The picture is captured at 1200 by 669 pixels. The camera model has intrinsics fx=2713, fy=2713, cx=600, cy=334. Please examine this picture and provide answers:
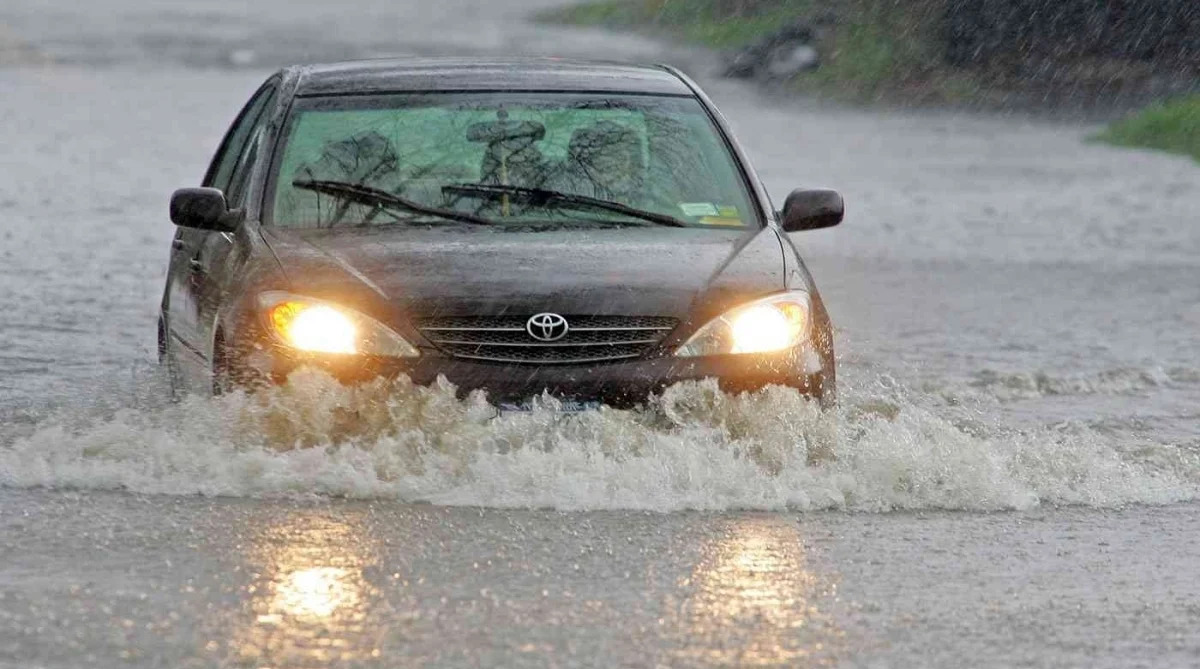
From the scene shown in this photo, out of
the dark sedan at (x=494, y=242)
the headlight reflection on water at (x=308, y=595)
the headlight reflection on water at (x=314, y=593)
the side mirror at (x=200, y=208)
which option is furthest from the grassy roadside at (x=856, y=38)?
the headlight reflection on water at (x=314, y=593)

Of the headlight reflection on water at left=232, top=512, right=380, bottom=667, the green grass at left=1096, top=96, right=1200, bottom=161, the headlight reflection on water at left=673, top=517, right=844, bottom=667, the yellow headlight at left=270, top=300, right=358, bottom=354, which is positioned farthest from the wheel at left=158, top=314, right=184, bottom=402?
the green grass at left=1096, top=96, right=1200, bottom=161

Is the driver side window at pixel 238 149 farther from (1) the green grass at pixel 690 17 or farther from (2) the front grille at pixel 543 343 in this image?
(1) the green grass at pixel 690 17

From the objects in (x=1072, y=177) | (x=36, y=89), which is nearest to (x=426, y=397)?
(x=1072, y=177)

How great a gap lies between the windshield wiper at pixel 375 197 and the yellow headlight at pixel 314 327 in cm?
93

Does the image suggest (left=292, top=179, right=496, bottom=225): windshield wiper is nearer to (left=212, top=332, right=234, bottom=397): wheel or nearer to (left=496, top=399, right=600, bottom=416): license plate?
(left=212, top=332, right=234, bottom=397): wheel

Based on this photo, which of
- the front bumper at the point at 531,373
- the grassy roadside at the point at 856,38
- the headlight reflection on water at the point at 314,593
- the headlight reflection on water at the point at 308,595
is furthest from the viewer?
the grassy roadside at the point at 856,38

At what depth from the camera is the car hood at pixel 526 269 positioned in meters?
8.08

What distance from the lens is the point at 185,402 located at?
8.82 meters

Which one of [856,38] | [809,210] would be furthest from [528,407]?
[856,38]

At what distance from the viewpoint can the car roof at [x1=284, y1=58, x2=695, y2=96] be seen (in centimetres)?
958

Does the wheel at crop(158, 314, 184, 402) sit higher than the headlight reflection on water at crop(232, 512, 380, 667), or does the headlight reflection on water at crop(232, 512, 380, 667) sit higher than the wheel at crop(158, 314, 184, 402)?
the wheel at crop(158, 314, 184, 402)

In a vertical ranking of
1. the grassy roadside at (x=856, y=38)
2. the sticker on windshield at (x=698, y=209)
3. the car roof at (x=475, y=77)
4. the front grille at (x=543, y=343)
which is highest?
the grassy roadside at (x=856, y=38)

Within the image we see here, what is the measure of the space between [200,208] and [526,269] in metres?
1.24

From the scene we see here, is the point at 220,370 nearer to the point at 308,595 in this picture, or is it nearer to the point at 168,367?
the point at 168,367
